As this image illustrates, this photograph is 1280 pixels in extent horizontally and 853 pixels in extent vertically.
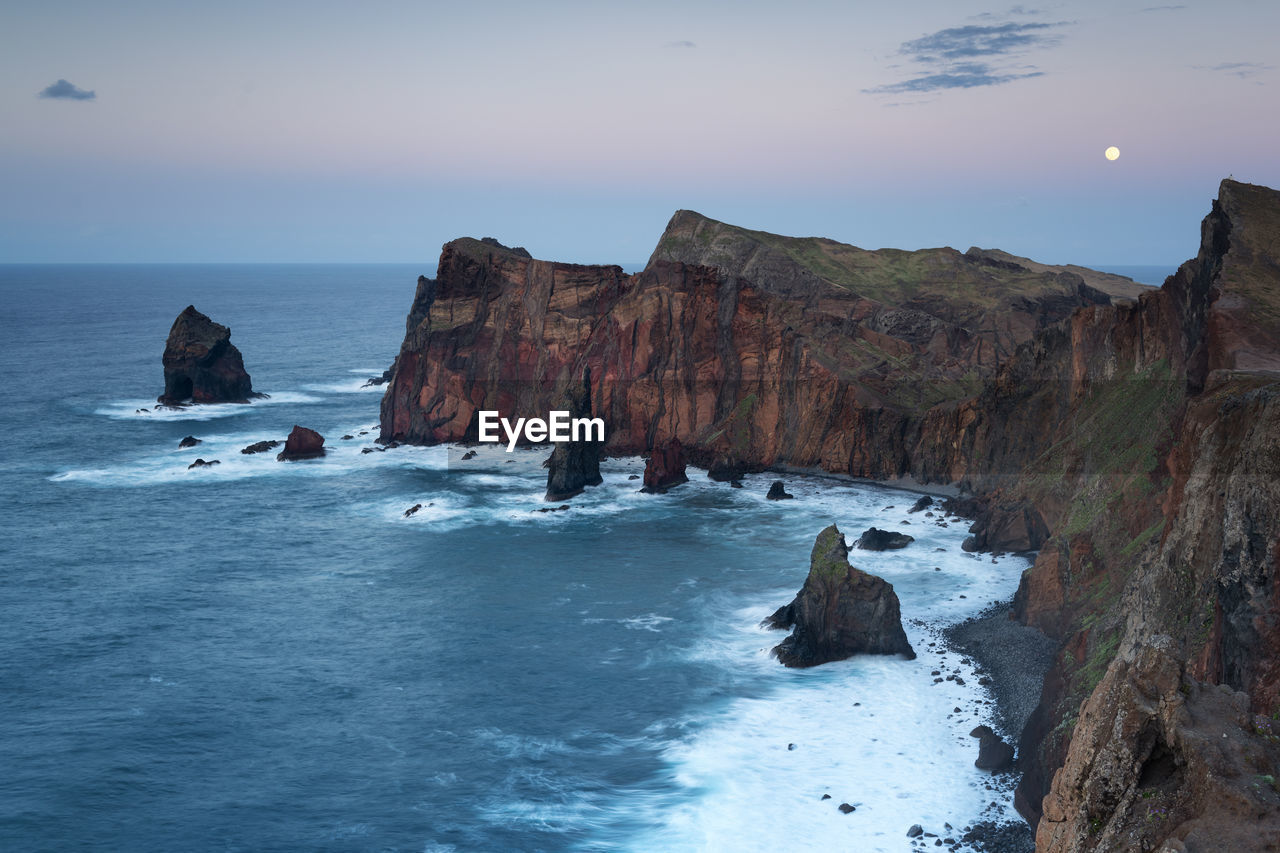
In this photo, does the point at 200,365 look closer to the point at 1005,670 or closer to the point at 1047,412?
the point at 1047,412

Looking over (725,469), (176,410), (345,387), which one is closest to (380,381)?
(345,387)

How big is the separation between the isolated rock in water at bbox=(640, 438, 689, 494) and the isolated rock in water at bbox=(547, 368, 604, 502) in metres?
6.42

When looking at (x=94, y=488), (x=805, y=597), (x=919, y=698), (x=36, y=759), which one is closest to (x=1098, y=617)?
(x=919, y=698)

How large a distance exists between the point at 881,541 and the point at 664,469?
31.2m

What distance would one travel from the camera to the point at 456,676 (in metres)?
64.4

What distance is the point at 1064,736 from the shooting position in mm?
43562

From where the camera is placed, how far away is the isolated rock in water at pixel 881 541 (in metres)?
87.6

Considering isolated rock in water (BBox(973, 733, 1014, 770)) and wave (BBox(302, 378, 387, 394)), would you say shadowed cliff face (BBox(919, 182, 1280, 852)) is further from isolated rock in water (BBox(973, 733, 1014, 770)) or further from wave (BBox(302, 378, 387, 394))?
wave (BBox(302, 378, 387, 394))

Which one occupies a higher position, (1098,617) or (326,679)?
(1098,617)

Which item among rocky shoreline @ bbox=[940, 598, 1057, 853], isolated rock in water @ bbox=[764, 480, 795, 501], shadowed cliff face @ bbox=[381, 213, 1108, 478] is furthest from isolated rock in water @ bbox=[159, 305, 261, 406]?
rocky shoreline @ bbox=[940, 598, 1057, 853]

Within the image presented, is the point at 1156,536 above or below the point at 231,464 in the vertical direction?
above

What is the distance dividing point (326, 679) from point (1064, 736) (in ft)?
140

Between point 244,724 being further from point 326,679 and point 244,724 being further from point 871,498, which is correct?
point 871,498

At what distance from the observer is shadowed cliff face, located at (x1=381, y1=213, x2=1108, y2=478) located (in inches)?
4648
